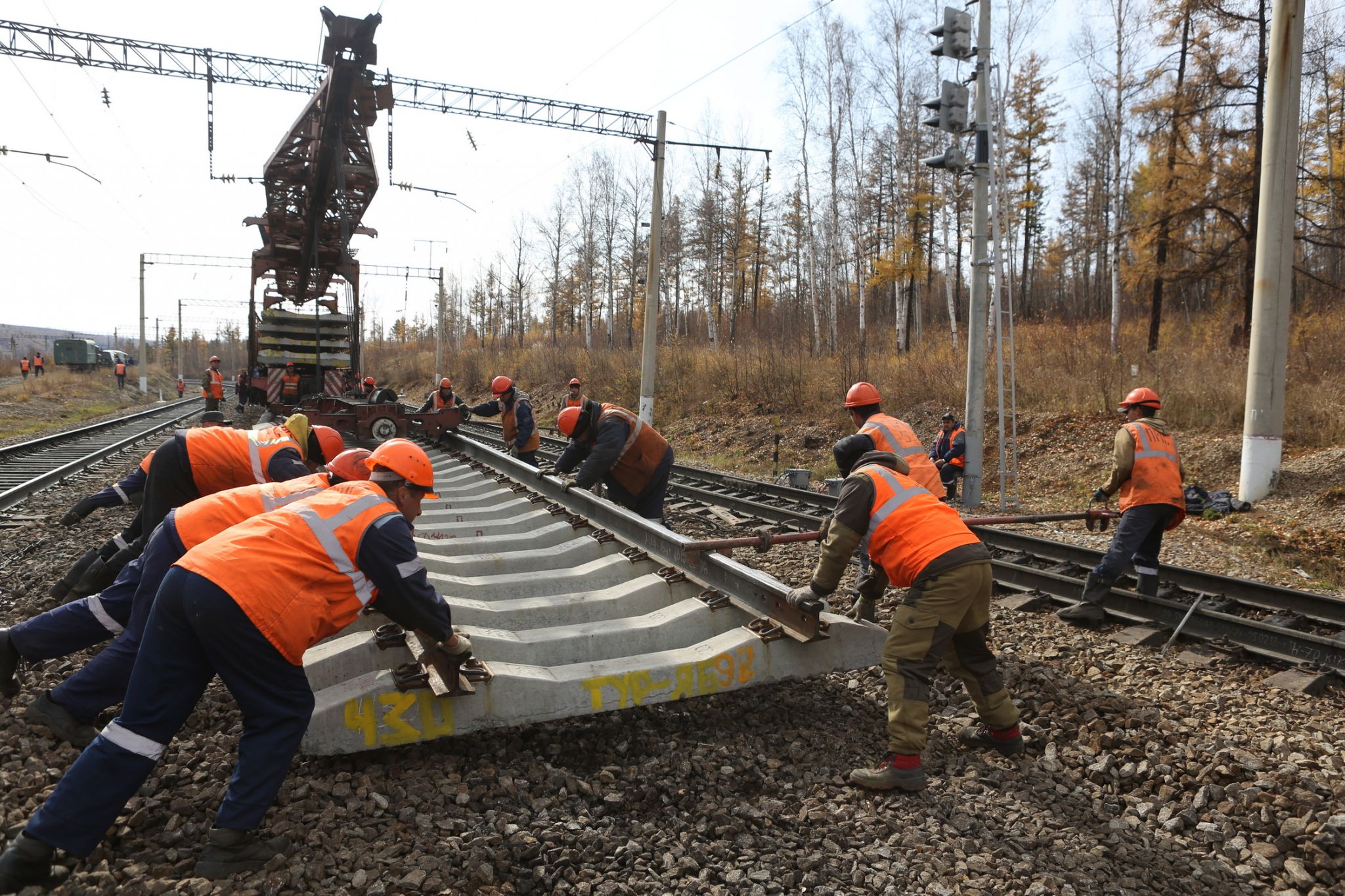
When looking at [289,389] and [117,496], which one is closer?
[117,496]

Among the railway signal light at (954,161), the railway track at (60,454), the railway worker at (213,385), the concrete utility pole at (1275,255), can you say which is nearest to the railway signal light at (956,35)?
the railway signal light at (954,161)

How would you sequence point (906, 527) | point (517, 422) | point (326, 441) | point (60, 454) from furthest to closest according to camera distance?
1. point (60, 454)
2. point (517, 422)
3. point (326, 441)
4. point (906, 527)

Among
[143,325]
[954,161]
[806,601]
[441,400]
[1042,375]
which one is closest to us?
[806,601]

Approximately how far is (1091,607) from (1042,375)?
410 inches

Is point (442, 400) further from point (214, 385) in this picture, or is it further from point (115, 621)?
point (214, 385)

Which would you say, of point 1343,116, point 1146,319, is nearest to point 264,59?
point 1146,319

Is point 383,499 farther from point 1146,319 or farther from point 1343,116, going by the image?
point 1343,116

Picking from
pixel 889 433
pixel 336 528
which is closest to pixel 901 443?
pixel 889 433

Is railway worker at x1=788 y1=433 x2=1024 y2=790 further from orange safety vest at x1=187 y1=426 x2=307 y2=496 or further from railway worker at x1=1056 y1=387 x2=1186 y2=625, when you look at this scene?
orange safety vest at x1=187 y1=426 x2=307 y2=496

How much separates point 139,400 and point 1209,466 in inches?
1700

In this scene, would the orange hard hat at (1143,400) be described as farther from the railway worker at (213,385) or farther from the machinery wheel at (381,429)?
the railway worker at (213,385)

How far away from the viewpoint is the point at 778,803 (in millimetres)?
3135

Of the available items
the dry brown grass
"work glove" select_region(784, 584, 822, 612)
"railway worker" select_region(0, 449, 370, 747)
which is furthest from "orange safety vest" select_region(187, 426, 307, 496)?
the dry brown grass

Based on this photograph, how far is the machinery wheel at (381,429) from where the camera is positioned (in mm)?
11695
